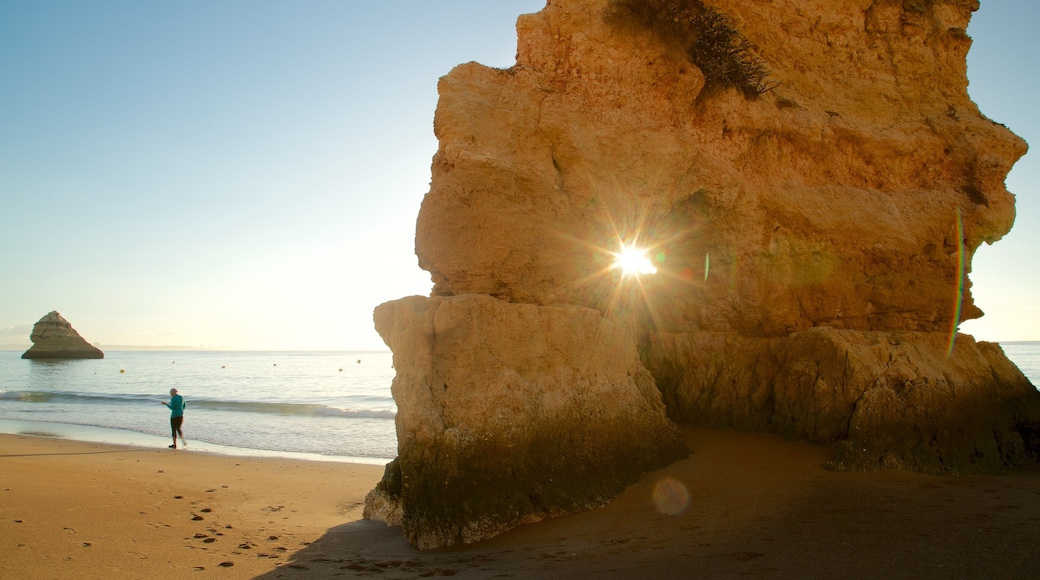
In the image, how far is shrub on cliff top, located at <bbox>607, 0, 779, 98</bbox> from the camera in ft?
24.7

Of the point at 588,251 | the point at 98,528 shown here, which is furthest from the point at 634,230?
the point at 98,528

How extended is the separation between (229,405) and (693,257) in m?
22.8

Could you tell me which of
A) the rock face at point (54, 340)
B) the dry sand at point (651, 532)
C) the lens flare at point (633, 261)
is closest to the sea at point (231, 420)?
the dry sand at point (651, 532)

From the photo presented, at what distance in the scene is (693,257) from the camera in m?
8.20

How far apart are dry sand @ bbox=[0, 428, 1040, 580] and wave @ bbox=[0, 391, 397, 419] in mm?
13243

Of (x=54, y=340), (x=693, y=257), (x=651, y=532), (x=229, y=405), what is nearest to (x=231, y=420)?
(x=229, y=405)

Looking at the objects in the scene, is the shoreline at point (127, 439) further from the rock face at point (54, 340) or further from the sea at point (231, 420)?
the rock face at point (54, 340)

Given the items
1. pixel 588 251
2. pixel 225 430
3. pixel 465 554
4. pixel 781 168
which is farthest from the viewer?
pixel 225 430

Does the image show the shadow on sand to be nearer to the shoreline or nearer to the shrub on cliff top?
the shrub on cliff top

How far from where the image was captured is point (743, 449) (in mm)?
7270

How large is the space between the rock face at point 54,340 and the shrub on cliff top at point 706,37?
82708 mm

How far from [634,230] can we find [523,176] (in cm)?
175

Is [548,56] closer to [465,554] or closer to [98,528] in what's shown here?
[465,554]

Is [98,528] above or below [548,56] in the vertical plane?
below
